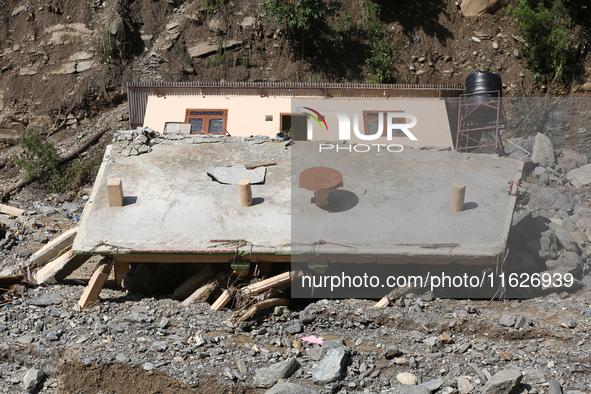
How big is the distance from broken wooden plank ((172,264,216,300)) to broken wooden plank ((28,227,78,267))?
3324 mm

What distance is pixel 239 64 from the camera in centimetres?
2514

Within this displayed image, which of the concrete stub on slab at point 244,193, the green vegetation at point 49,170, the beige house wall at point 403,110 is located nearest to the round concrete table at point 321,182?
the concrete stub on slab at point 244,193

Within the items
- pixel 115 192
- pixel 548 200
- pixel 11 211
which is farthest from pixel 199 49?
pixel 548 200

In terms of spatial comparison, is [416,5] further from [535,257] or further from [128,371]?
[128,371]

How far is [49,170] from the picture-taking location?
68.8 ft

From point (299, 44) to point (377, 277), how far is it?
15.8 m

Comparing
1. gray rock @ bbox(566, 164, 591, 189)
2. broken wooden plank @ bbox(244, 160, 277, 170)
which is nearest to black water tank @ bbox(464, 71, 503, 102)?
gray rock @ bbox(566, 164, 591, 189)

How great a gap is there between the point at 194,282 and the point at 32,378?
4031mm

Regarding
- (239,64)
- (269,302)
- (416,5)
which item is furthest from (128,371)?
(416,5)

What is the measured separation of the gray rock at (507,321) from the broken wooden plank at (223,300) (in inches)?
206

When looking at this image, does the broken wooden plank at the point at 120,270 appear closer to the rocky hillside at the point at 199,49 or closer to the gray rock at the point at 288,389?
the gray rock at the point at 288,389

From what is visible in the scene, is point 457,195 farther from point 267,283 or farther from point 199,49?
point 199,49

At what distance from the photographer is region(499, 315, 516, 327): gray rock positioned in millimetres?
9796

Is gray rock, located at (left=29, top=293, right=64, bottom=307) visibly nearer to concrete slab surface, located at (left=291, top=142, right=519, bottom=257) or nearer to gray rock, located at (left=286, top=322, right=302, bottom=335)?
gray rock, located at (left=286, top=322, right=302, bottom=335)
